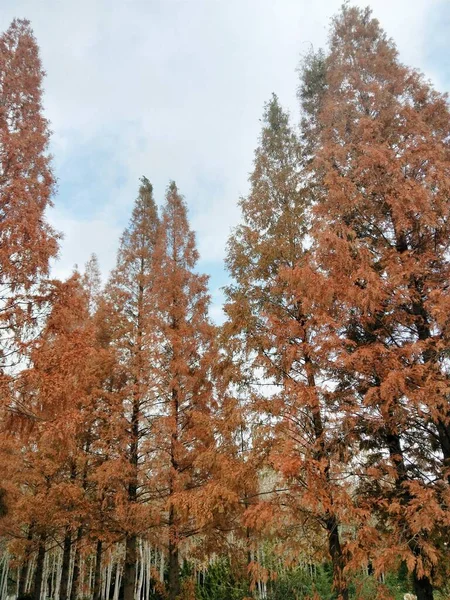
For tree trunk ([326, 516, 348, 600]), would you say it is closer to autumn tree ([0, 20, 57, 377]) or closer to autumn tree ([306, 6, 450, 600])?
autumn tree ([306, 6, 450, 600])

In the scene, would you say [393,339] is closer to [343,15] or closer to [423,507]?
[423,507]

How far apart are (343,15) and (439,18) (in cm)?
211

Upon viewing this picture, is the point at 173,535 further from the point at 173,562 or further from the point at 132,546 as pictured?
the point at 132,546

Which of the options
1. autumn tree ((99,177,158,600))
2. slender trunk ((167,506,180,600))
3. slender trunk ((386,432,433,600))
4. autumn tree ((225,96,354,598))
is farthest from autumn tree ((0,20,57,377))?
slender trunk ((386,432,433,600))

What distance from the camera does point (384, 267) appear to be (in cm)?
644

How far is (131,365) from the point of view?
10.5 metres

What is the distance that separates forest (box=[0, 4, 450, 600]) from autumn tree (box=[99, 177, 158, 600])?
2.7 inches

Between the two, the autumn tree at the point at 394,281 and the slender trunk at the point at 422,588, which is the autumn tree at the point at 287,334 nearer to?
the autumn tree at the point at 394,281

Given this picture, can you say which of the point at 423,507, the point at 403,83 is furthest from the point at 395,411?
the point at 403,83

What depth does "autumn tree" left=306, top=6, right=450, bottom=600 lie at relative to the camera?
5.27 metres

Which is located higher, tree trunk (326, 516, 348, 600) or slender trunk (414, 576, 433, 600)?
tree trunk (326, 516, 348, 600)

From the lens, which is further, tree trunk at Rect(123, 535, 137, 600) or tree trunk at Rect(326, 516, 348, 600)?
tree trunk at Rect(123, 535, 137, 600)

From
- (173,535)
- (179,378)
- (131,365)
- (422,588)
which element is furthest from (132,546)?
(422,588)

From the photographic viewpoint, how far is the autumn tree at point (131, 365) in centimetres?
953
